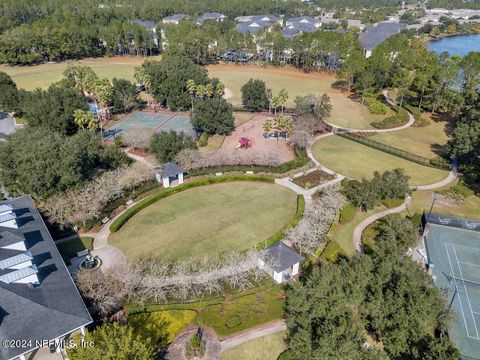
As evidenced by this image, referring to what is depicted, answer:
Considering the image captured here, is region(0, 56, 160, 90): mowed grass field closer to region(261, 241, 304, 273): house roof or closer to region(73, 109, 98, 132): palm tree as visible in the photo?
region(73, 109, 98, 132): palm tree

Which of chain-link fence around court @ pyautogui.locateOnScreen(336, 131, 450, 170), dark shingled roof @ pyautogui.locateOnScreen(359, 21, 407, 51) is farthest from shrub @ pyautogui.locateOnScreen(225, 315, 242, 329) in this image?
dark shingled roof @ pyautogui.locateOnScreen(359, 21, 407, 51)

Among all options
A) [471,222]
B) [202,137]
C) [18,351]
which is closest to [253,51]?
[202,137]

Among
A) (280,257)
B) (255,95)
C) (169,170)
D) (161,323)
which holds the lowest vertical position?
(161,323)

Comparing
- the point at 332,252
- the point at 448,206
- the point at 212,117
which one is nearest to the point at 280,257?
the point at 332,252

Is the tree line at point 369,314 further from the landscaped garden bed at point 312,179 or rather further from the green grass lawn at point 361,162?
the green grass lawn at point 361,162

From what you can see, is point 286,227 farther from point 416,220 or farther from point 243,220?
point 416,220

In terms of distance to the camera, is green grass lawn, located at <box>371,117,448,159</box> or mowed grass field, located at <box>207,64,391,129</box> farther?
mowed grass field, located at <box>207,64,391,129</box>
